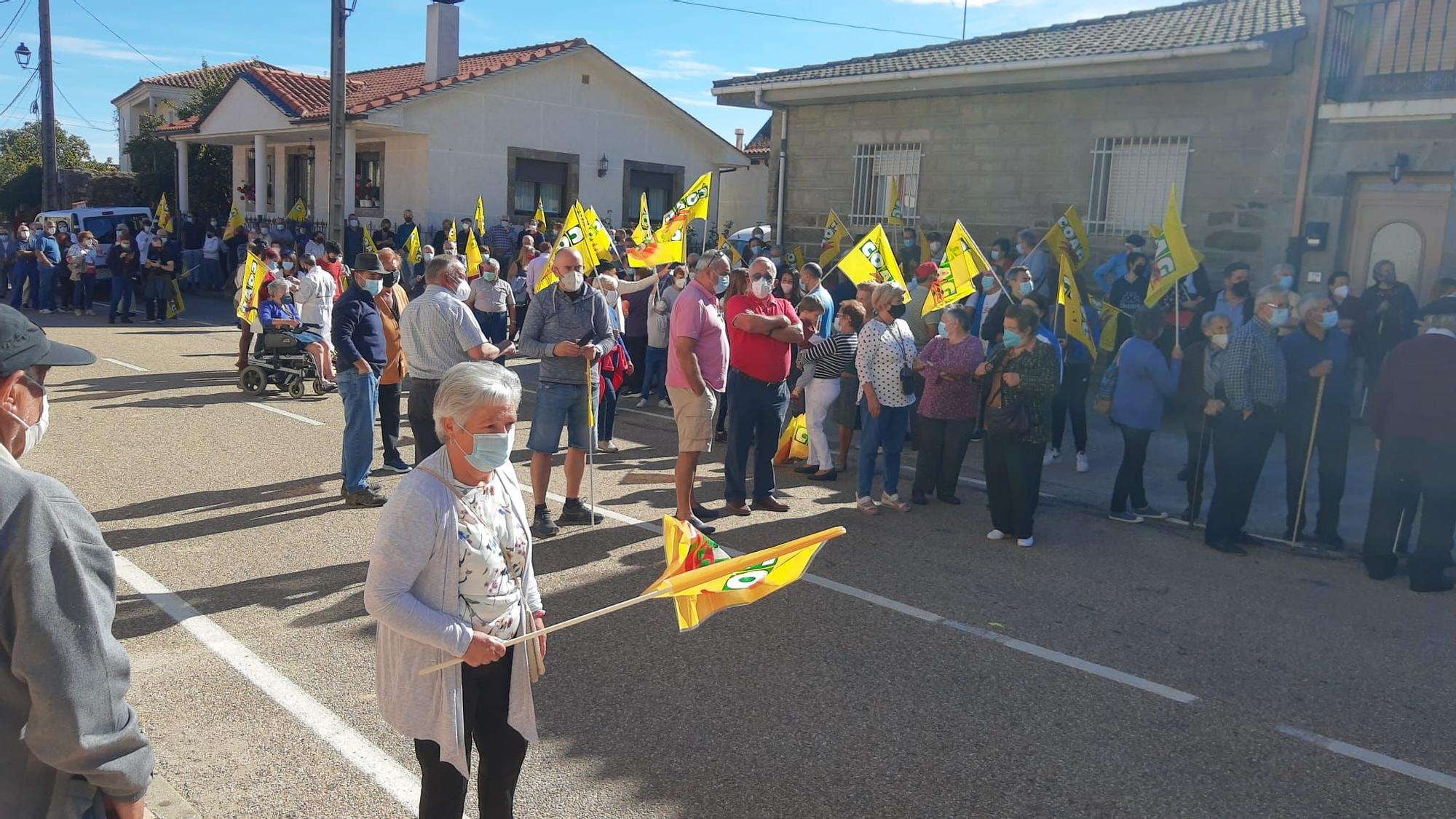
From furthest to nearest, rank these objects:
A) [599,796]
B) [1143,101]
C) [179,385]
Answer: [1143,101] < [179,385] < [599,796]

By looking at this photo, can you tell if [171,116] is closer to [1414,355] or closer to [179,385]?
[179,385]

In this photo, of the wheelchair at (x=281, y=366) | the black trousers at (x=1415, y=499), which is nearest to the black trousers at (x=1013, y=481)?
the black trousers at (x=1415, y=499)

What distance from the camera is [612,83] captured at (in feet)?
96.9

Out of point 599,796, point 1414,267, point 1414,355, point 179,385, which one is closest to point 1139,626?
point 1414,355

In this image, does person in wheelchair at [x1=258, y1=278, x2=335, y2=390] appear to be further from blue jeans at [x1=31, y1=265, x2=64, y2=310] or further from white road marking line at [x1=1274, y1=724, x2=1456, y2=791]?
blue jeans at [x1=31, y1=265, x2=64, y2=310]

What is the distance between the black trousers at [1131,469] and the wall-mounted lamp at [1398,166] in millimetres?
6267

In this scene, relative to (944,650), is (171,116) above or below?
above

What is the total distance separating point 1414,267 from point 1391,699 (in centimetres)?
914

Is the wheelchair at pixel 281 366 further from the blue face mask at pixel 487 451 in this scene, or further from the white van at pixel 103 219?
the white van at pixel 103 219

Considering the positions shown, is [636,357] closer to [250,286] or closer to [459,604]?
[250,286]

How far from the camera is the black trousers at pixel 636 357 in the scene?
13500 mm

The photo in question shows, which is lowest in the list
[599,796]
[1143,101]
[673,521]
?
[599,796]

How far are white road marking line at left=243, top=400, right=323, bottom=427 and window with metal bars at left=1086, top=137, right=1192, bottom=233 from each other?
1054 cm

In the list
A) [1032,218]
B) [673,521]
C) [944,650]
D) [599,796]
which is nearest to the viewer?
[673,521]
